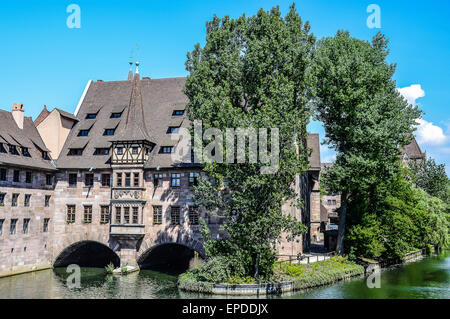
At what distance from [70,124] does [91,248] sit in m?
12.3

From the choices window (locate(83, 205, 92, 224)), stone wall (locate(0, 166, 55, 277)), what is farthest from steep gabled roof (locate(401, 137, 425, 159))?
stone wall (locate(0, 166, 55, 277))

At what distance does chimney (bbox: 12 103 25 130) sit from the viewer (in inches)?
→ 1547

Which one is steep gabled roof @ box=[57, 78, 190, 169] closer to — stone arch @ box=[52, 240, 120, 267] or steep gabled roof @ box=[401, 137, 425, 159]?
stone arch @ box=[52, 240, 120, 267]

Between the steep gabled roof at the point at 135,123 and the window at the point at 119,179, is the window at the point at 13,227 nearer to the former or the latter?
the window at the point at 119,179

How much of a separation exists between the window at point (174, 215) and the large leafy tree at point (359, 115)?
13.1m

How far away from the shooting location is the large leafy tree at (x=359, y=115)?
36125mm

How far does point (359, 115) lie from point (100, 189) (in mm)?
22686

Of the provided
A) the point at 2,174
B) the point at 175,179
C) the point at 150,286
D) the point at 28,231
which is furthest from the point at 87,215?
the point at 150,286

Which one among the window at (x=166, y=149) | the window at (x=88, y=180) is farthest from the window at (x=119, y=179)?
the window at (x=166, y=149)

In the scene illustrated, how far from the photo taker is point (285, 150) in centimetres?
2766

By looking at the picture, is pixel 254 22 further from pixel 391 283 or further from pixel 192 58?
pixel 391 283

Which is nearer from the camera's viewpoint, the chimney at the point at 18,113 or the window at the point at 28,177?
the window at the point at 28,177

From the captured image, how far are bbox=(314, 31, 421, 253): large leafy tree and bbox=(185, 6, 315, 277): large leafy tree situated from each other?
253 inches
